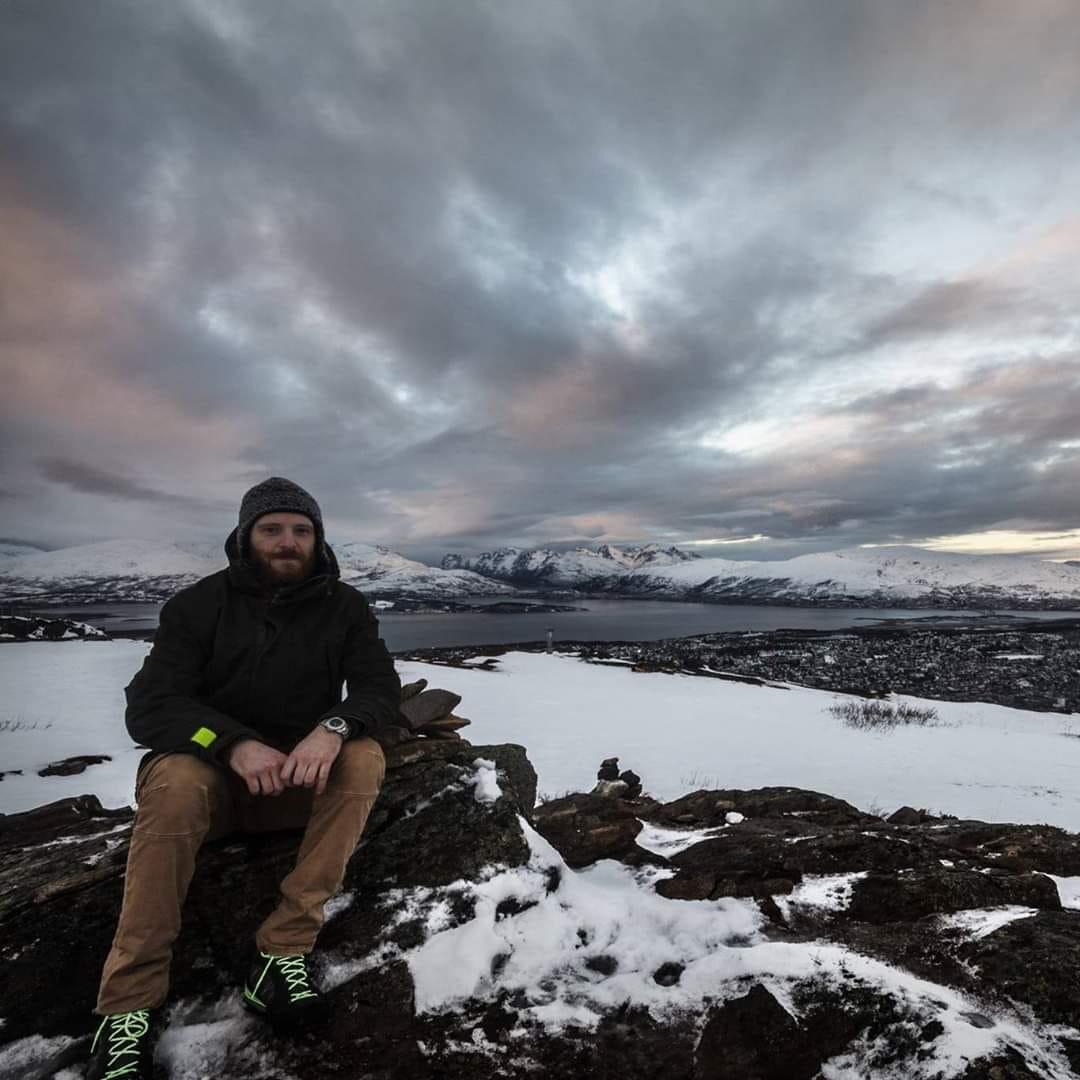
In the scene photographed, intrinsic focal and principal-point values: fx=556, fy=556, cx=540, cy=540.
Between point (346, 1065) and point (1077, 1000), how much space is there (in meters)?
3.21

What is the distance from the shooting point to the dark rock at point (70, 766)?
30.5ft

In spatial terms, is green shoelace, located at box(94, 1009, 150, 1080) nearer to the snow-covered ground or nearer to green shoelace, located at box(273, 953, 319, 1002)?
the snow-covered ground

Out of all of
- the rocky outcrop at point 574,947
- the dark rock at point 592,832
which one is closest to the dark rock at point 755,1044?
the rocky outcrop at point 574,947

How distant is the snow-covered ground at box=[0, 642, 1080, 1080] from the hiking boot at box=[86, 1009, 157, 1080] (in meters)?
0.13

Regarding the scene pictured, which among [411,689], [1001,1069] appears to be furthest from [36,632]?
[1001,1069]

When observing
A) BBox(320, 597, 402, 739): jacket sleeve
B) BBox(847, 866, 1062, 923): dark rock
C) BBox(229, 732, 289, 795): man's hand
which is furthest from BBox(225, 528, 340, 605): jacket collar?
BBox(847, 866, 1062, 923): dark rock

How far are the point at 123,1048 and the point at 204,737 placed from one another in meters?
1.25

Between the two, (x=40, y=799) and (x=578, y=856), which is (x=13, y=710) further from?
(x=578, y=856)

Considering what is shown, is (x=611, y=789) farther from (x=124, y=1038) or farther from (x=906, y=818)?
(x=124, y=1038)

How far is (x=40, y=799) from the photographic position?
8172 mm

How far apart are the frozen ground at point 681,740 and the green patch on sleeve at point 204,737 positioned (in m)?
7.49

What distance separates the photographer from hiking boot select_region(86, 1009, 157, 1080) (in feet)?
7.41

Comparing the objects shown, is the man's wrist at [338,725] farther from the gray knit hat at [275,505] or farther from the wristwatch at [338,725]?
the gray knit hat at [275,505]

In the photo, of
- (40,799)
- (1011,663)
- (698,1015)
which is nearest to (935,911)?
(698,1015)
